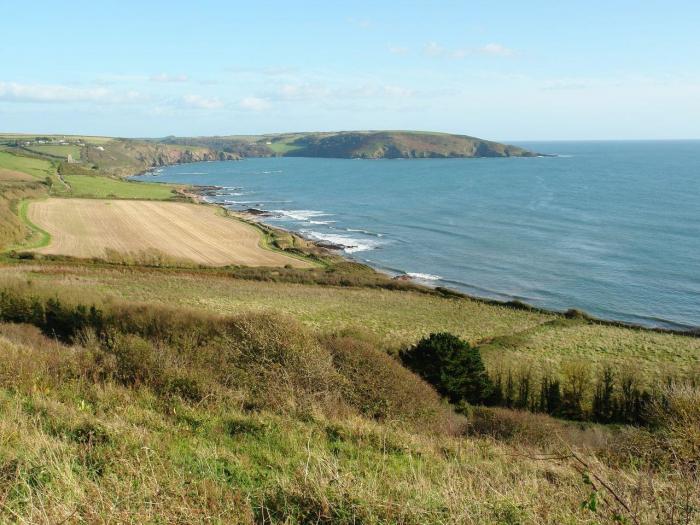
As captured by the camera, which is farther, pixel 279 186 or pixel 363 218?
pixel 279 186

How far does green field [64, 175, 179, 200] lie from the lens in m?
109

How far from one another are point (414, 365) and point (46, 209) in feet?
256

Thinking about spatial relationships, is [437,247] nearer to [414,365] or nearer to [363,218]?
[363,218]

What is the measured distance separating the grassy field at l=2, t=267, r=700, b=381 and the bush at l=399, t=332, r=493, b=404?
3393mm

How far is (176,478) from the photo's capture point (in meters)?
6.26

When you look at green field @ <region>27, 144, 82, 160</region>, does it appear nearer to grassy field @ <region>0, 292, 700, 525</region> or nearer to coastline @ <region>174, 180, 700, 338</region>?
coastline @ <region>174, 180, 700, 338</region>

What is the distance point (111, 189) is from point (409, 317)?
94.7 m

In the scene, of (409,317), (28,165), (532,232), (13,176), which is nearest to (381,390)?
(409,317)

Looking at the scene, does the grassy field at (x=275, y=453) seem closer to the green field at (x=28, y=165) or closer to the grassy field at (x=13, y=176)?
the grassy field at (x=13, y=176)

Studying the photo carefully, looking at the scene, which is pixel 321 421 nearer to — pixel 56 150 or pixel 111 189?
pixel 111 189

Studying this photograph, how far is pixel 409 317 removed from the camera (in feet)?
134

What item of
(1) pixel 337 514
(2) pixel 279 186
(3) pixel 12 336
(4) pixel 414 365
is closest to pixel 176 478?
(1) pixel 337 514

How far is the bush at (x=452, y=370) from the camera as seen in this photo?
23344 mm

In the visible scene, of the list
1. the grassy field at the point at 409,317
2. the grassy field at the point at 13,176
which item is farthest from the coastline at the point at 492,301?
the grassy field at the point at 13,176
